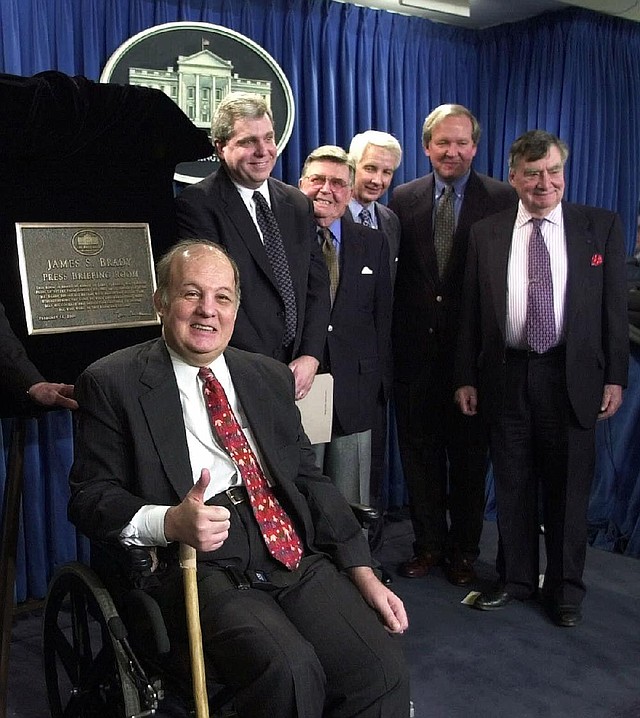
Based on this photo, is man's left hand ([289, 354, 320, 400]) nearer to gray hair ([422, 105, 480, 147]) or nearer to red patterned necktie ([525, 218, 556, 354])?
red patterned necktie ([525, 218, 556, 354])

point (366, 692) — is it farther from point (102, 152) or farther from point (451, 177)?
point (451, 177)

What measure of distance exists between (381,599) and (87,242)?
4.78 feet

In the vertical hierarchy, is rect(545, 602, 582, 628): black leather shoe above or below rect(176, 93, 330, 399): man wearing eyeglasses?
below

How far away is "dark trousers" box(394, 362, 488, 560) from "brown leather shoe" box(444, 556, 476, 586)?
1.6 inches

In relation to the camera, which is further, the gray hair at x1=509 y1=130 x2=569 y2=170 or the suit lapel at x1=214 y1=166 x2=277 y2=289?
the gray hair at x1=509 y1=130 x2=569 y2=170

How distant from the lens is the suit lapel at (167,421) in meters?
2.03

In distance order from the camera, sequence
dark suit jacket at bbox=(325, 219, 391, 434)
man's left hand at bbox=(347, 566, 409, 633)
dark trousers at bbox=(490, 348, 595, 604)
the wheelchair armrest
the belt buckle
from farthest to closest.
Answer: dark suit jacket at bbox=(325, 219, 391, 434) → dark trousers at bbox=(490, 348, 595, 604) → the wheelchair armrest → the belt buckle → man's left hand at bbox=(347, 566, 409, 633)

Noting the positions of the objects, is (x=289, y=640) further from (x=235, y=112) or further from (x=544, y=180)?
(x=544, y=180)

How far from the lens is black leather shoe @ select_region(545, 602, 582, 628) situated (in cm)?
317

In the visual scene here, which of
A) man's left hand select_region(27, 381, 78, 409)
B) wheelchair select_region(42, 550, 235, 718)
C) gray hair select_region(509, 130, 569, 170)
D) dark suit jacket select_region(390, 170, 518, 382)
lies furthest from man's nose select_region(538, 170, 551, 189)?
wheelchair select_region(42, 550, 235, 718)

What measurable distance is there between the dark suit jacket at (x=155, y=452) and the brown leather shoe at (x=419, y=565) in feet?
5.01

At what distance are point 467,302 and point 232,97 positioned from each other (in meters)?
1.12

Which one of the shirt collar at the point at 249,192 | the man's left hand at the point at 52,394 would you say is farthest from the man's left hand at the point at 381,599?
the shirt collar at the point at 249,192

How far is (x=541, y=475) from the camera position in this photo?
3295 mm
